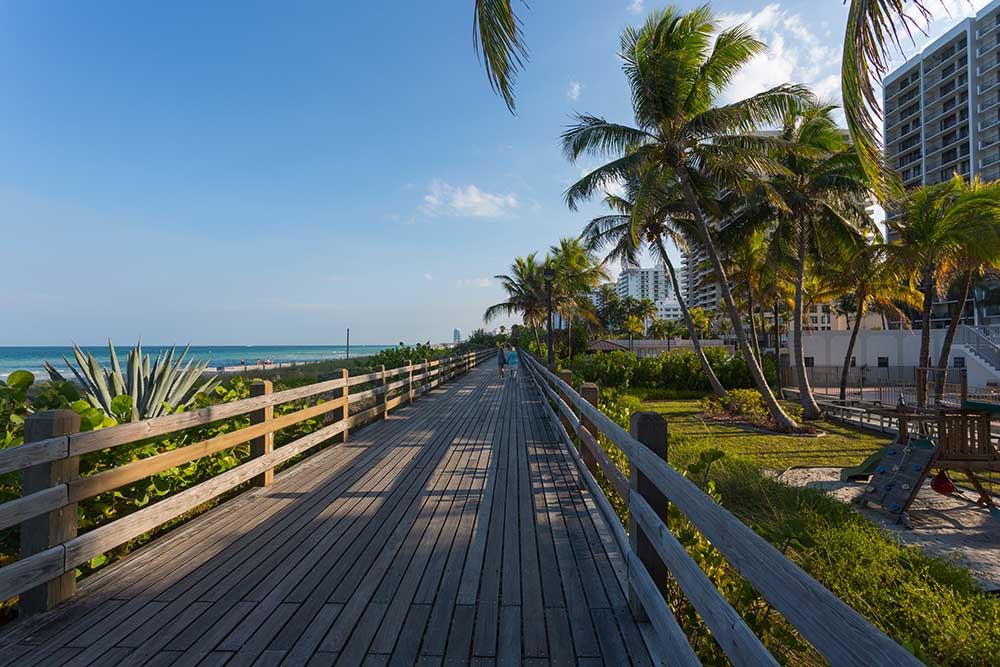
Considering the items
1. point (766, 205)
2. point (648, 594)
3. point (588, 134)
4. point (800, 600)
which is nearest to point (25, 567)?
point (648, 594)

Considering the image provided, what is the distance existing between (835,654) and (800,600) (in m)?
0.14

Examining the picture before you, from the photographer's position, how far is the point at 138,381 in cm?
475

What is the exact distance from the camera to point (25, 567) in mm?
2322

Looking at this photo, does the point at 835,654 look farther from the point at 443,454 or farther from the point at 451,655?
the point at 443,454

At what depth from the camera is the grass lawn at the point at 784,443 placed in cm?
1035

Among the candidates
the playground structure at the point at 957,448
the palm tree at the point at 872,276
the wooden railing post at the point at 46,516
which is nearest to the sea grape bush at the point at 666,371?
the palm tree at the point at 872,276

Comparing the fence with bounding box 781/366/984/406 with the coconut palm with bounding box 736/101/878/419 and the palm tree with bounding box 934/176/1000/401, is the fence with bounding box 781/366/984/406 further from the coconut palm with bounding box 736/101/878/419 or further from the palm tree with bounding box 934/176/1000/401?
the palm tree with bounding box 934/176/1000/401

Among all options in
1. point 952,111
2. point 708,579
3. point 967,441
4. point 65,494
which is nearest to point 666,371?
point 967,441

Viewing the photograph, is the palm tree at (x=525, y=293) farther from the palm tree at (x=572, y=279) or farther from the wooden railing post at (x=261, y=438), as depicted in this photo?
the wooden railing post at (x=261, y=438)

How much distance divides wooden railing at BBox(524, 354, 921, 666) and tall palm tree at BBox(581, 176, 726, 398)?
39.4ft

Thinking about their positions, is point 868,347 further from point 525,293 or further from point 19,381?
point 19,381

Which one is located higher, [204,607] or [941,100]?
[941,100]

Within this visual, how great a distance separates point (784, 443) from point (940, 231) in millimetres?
7188

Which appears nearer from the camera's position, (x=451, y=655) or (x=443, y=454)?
(x=451, y=655)
